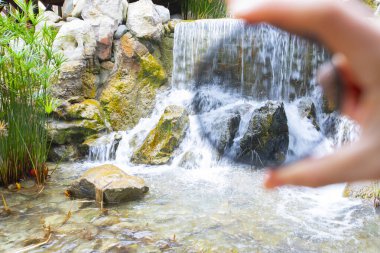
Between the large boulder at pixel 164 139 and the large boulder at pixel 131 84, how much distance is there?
1242 millimetres

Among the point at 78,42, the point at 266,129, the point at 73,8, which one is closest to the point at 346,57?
the point at 266,129

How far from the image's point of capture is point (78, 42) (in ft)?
24.7

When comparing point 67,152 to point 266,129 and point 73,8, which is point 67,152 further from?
point 73,8

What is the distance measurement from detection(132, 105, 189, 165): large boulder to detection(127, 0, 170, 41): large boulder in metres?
2.30

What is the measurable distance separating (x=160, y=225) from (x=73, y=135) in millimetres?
3644

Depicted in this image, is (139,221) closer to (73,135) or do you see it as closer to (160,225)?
(160,225)

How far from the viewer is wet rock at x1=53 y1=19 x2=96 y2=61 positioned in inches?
293

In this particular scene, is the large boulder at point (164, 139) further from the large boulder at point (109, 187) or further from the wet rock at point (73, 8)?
the wet rock at point (73, 8)

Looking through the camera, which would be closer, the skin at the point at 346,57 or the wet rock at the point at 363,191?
the skin at the point at 346,57

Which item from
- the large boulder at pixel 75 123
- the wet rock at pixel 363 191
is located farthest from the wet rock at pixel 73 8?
the wet rock at pixel 363 191

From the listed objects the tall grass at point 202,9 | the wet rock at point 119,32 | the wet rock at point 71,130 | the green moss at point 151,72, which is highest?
the tall grass at point 202,9

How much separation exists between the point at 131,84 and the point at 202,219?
15.6 ft

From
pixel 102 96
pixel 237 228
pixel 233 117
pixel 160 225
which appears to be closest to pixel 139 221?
pixel 160 225

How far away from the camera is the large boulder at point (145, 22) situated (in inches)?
316
